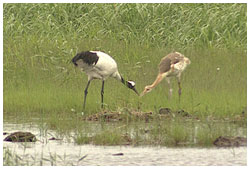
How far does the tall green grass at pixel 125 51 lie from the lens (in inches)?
576

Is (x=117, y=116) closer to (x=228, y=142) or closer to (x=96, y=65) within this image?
(x=96, y=65)

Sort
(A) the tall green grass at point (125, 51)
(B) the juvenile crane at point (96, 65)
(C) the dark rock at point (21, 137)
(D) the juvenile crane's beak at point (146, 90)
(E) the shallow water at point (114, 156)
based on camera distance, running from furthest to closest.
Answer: (D) the juvenile crane's beak at point (146, 90)
(B) the juvenile crane at point (96, 65)
(A) the tall green grass at point (125, 51)
(C) the dark rock at point (21, 137)
(E) the shallow water at point (114, 156)

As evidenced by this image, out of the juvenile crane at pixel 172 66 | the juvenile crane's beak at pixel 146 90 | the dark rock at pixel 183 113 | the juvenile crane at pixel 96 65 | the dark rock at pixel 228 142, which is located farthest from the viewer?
the juvenile crane at pixel 172 66

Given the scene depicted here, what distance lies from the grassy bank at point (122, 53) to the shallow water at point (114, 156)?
3.92 feet

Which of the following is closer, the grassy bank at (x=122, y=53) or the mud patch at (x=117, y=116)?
the mud patch at (x=117, y=116)

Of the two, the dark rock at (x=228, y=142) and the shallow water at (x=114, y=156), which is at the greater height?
the dark rock at (x=228, y=142)

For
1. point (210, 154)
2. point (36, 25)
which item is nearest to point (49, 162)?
point (210, 154)

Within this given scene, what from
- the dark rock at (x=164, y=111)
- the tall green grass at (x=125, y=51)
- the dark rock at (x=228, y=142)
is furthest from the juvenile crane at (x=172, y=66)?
the dark rock at (x=228, y=142)

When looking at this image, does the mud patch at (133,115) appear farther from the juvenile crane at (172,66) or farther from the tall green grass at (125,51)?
the juvenile crane at (172,66)

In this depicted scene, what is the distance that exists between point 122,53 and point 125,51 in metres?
0.08

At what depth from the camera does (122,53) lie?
57.7 ft

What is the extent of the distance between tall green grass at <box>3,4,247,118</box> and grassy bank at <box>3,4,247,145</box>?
0.02 m

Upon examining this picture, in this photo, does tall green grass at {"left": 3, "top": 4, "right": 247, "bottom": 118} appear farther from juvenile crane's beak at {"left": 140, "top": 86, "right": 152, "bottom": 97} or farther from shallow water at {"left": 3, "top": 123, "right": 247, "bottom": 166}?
shallow water at {"left": 3, "top": 123, "right": 247, "bottom": 166}

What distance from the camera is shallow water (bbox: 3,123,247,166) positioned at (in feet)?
32.1
